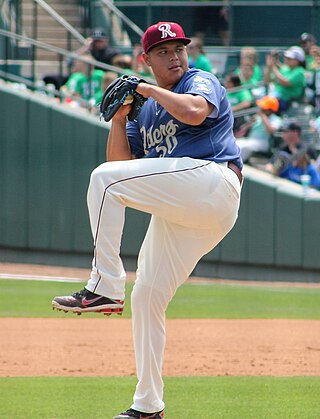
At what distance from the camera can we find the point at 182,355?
7.16m

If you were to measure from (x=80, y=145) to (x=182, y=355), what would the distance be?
6.08m

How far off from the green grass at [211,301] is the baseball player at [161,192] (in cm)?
468

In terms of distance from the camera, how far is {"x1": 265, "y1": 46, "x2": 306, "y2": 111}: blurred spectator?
1225 cm

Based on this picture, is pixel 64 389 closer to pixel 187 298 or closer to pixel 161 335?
pixel 161 335

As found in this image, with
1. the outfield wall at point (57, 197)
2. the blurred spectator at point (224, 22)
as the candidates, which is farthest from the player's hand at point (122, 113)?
the blurred spectator at point (224, 22)

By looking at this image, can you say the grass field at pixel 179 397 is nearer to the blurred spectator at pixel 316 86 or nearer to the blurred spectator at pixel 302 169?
the blurred spectator at pixel 302 169

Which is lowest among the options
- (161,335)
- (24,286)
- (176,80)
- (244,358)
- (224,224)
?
(24,286)

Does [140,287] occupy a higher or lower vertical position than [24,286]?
higher

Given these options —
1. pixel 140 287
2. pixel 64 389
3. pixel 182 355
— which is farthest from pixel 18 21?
pixel 140 287

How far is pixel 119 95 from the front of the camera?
4.21 metres

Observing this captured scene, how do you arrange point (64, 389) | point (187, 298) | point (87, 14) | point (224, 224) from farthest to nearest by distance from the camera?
point (87, 14)
point (187, 298)
point (64, 389)
point (224, 224)

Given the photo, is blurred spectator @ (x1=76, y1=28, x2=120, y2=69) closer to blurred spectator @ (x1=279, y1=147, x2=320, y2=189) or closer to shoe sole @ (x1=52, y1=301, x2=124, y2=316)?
blurred spectator @ (x1=279, y1=147, x2=320, y2=189)

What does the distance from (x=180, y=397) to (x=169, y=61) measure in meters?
2.15

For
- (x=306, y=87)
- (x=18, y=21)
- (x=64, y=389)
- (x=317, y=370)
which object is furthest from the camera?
(x=18, y=21)
